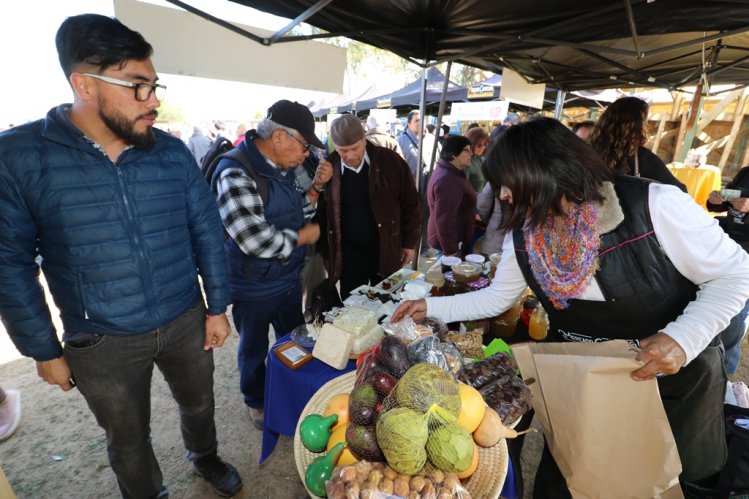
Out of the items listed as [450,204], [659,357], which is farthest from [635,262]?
[450,204]

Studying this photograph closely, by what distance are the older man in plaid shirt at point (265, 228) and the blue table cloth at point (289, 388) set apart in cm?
52

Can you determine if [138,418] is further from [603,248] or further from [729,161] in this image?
[729,161]

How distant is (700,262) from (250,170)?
2.02 metres

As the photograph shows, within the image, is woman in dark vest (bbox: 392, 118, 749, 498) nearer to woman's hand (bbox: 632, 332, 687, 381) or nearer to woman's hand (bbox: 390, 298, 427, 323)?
woman's hand (bbox: 632, 332, 687, 381)

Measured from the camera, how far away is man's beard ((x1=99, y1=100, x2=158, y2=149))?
52.5 inches

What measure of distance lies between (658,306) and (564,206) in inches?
19.7

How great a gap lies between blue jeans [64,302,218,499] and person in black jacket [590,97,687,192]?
9.30 ft

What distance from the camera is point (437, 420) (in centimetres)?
72

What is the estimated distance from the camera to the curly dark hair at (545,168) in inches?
49.0

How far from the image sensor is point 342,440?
2.80ft

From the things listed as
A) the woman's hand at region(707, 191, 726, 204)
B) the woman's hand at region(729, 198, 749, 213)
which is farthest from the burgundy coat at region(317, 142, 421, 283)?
the woman's hand at region(707, 191, 726, 204)

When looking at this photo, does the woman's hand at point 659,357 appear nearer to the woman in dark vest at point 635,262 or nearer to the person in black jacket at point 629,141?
the woman in dark vest at point 635,262

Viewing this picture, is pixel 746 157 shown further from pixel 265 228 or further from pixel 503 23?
pixel 265 228

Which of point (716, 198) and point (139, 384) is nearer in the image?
point (139, 384)
